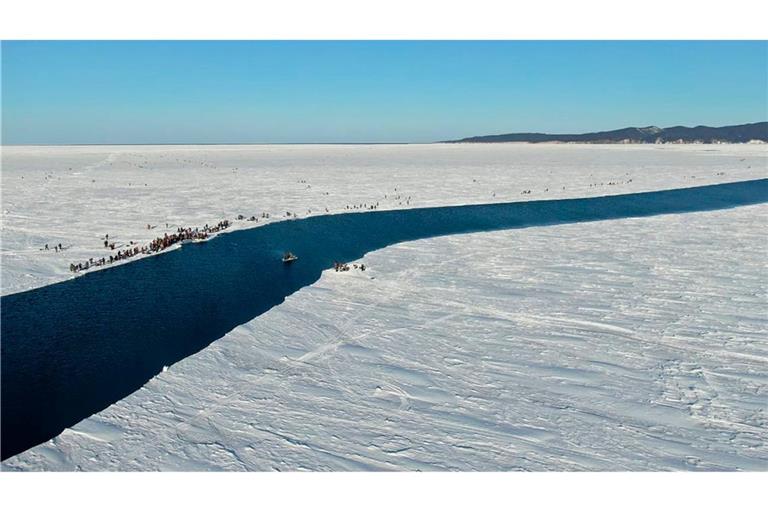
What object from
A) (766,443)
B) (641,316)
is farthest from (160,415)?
(641,316)

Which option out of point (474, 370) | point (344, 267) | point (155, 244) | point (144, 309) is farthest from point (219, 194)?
point (474, 370)

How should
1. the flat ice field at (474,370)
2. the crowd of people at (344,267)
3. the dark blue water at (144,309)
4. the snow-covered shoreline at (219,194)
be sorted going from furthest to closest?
the snow-covered shoreline at (219,194) < the crowd of people at (344,267) < the dark blue water at (144,309) < the flat ice field at (474,370)

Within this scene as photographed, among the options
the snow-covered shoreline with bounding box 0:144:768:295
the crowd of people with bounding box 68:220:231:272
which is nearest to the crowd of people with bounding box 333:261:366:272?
the crowd of people with bounding box 68:220:231:272

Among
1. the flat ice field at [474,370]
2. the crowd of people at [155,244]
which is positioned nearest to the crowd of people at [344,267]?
the flat ice field at [474,370]

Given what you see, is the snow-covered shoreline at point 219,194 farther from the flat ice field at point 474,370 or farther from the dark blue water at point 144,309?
the dark blue water at point 144,309

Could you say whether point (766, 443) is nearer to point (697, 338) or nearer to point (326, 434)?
point (697, 338)

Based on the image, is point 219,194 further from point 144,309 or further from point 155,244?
point 144,309
